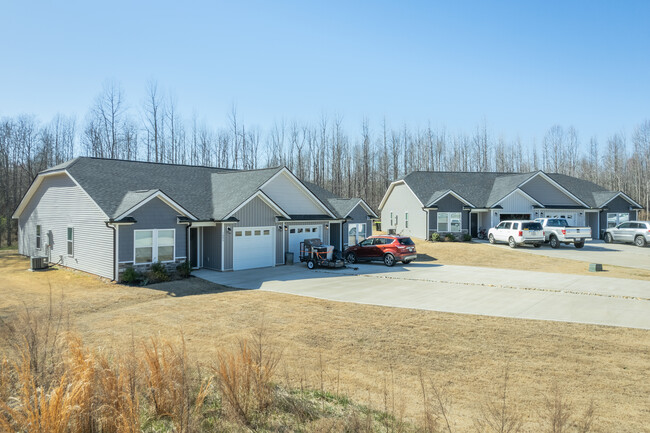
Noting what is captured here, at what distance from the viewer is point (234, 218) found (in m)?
21.3

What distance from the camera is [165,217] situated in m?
19.6

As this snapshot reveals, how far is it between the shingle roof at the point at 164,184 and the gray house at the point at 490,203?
17433mm

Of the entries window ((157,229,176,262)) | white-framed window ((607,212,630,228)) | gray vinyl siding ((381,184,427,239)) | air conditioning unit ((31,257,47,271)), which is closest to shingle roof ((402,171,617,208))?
gray vinyl siding ((381,184,427,239))

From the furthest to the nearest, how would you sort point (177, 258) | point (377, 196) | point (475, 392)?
point (377, 196)
point (177, 258)
point (475, 392)

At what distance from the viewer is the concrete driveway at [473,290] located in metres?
12.4

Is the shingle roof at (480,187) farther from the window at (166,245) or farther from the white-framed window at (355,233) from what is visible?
the window at (166,245)

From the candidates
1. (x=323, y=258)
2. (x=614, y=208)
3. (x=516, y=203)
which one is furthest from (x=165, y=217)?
(x=614, y=208)

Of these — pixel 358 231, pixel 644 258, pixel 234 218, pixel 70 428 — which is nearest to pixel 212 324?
pixel 70 428

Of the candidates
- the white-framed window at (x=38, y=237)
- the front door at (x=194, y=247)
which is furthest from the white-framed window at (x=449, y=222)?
the white-framed window at (x=38, y=237)

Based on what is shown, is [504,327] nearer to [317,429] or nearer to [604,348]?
[604,348]

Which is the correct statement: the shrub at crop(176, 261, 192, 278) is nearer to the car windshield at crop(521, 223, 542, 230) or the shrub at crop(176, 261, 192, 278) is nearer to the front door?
the front door

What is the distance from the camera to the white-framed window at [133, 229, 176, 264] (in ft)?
61.4

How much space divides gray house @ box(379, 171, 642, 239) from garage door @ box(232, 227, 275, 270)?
17.4m

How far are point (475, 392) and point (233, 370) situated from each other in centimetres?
399
